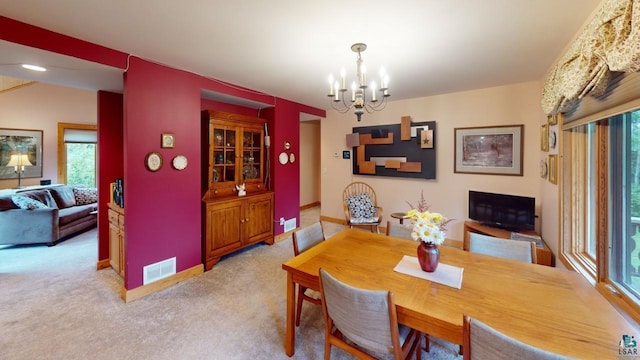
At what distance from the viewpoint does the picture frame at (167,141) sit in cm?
269

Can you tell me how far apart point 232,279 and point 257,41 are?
2.51 meters

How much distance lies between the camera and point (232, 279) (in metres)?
2.93

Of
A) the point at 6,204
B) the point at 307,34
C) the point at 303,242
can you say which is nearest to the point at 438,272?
the point at 303,242

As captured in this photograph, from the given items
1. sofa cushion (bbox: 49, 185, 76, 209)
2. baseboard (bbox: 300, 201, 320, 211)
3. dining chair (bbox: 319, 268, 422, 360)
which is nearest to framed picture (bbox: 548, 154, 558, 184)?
dining chair (bbox: 319, 268, 422, 360)

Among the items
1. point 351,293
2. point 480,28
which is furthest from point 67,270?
point 480,28

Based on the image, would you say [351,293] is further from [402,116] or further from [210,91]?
[402,116]

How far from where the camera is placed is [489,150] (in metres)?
3.76

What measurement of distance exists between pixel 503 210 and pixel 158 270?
425 cm

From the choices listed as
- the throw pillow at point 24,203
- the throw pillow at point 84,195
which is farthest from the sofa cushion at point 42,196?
the throw pillow at point 84,195

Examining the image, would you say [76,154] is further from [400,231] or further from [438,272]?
[438,272]

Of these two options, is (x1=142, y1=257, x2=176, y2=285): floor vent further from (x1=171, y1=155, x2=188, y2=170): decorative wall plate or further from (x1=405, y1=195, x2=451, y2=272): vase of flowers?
(x1=405, y1=195, x2=451, y2=272): vase of flowers

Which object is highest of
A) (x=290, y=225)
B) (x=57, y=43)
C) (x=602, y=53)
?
(x=57, y=43)

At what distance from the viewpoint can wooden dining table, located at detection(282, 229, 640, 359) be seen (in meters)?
1.04

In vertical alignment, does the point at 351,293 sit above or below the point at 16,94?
below
